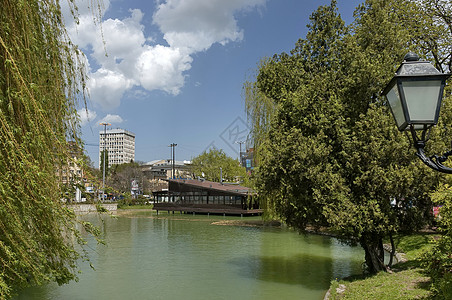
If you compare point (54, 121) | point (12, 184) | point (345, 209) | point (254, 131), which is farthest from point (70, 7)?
point (254, 131)

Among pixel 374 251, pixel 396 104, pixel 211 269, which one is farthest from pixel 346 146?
pixel 211 269

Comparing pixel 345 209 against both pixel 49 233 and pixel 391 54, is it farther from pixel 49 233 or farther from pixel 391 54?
pixel 49 233

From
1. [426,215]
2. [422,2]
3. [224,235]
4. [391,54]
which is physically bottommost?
[224,235]

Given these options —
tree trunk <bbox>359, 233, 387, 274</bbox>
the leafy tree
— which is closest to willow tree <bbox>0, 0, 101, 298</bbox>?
tree trunk <bbox>359, 233, 387, 274</bbox>

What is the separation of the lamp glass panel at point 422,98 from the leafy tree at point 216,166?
4973 cm

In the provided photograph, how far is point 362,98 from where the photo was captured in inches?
373

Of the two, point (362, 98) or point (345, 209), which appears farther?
point (362, 98)

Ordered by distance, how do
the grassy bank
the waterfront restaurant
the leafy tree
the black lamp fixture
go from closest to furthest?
the black lamp fixture, the grassy bank, the waterfront restaurant, the leafy tree

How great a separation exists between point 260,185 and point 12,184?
25.0ft

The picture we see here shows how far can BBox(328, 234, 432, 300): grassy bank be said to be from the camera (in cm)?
705

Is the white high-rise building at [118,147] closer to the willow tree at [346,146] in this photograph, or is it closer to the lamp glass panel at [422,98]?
the willow tree at [346,146]

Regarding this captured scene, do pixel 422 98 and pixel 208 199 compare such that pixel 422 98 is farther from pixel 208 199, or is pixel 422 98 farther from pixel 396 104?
pixel 208 199

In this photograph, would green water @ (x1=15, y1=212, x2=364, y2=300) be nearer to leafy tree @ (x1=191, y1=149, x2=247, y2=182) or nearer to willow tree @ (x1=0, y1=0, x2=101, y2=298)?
willow tree @ (x1=0, y1=0, x2=101, y2=298)

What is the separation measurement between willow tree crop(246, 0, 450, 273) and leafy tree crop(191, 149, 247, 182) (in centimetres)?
4256
